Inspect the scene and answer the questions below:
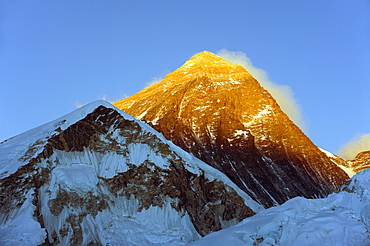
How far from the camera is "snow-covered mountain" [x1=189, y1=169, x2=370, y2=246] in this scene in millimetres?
21641

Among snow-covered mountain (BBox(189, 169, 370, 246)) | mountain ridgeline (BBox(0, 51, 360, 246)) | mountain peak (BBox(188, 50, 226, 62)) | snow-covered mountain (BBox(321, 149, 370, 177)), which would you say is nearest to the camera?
snow-covered mountain (BBox(189, 169, 370, 246))

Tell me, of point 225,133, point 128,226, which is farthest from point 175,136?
point 128,226

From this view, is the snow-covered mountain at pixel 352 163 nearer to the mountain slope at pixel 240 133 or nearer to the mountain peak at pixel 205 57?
the mountain slope at pixel 240 133

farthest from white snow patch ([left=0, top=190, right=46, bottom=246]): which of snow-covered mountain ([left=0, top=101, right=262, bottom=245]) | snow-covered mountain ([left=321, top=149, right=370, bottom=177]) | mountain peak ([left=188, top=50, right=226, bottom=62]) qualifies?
mountain peak ([left=188, top=50, right=226, bottom=62])

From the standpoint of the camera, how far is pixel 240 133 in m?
→ 81.5

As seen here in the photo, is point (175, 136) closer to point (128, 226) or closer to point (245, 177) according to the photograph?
point (245, 177)

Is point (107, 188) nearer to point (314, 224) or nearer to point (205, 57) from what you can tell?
point (314, 224)

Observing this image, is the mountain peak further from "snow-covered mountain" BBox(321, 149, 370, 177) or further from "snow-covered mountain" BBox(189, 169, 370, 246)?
"snow-covered mountain" BBox(189, 169, 370, 246)

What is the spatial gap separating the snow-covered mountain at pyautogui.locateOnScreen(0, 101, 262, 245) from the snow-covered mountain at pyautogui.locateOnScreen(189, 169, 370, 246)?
1307cm

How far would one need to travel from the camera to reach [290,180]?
244ft

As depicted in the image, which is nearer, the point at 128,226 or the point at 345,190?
the point at 345,190

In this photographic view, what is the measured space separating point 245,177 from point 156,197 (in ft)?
111

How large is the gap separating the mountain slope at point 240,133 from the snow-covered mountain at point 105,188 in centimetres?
2591

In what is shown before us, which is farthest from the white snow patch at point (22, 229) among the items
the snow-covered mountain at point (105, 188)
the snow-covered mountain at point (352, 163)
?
the snow-covered mountain at point (352, 163)
